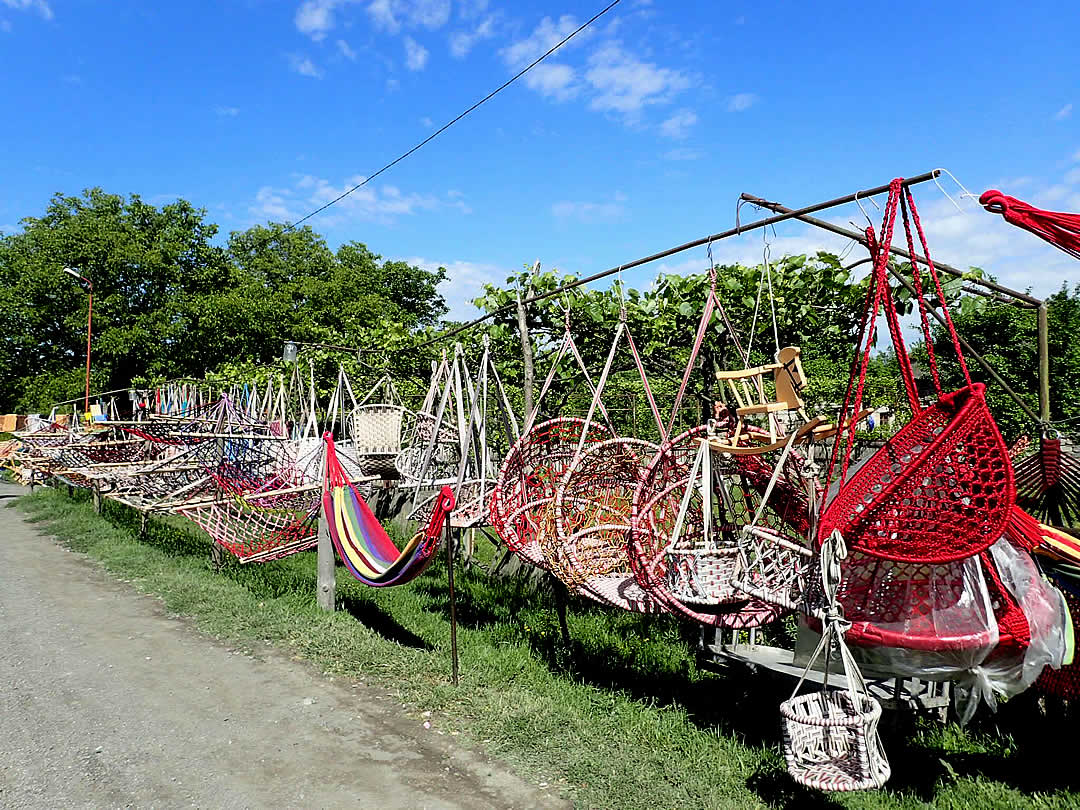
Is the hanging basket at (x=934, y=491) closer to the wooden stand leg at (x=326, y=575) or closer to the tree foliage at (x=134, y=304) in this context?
the wooden stand leg at (x=326, y=575)

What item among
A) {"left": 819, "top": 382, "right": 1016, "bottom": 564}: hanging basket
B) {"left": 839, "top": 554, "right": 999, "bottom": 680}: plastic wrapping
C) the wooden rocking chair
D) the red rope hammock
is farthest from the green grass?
the red rope hammock

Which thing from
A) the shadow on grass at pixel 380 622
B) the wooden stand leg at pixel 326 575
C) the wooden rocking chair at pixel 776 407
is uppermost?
the wooden rocking chair at pixel 776 407

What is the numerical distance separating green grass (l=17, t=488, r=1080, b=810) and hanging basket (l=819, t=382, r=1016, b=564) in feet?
3.08

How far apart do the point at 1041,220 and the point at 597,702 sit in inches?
97.5

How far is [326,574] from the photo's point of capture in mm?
5355

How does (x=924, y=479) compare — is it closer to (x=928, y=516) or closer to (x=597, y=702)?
(x=928, y=516)

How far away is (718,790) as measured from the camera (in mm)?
2768

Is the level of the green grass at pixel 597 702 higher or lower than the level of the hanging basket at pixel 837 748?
lower

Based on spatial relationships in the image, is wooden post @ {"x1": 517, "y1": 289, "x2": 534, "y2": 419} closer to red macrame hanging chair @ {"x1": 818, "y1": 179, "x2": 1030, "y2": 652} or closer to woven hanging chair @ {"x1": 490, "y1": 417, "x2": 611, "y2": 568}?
woven hanging chair @ {"x1": 490, "y1": 417, "x2": 611, "y2": 568}

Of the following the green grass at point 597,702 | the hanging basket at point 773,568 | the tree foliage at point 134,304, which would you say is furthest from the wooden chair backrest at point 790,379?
the tree foliage at point 134,304

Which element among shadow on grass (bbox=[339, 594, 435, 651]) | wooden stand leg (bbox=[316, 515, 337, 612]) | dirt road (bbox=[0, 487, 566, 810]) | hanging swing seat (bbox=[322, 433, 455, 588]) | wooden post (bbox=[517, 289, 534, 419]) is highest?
wooden post (bbox=[517, 289, 534, 419])

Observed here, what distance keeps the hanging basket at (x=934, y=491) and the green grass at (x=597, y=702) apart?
938mm

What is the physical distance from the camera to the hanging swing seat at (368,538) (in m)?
3.82

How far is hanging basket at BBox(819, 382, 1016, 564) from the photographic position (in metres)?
2.21
